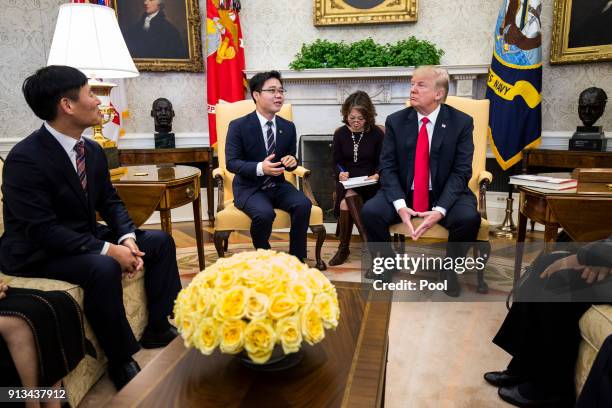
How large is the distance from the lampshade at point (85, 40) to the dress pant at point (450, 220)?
5.97ft

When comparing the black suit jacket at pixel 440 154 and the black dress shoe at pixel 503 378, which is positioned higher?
the black suit jacket at pixel 440 154

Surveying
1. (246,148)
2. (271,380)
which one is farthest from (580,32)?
(271,380)

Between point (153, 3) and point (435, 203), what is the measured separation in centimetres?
386

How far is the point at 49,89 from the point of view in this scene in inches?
73.7

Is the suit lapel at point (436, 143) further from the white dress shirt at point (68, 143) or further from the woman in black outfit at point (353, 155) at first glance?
the white dress shirt at point (68, 143)

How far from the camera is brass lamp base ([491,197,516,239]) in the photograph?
13.6 feet

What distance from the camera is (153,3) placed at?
15.9 feet

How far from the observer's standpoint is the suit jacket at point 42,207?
181cm

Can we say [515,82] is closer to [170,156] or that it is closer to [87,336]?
[170,156]

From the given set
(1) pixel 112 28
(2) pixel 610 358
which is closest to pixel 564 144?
(2) pixel 610 358

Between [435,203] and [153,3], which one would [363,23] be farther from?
[435,203]

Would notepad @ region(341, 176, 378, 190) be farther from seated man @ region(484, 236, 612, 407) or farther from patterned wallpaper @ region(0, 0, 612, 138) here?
patterned wallpaper @ region(0, 0, 612, 138)

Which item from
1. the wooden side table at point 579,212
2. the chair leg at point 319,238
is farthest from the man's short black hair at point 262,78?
the wooden side table at point 579,212

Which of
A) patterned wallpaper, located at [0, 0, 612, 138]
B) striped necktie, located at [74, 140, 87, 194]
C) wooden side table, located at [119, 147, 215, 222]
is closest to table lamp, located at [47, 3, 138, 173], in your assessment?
striped necktie, located at [74, 140, 87, 194]
